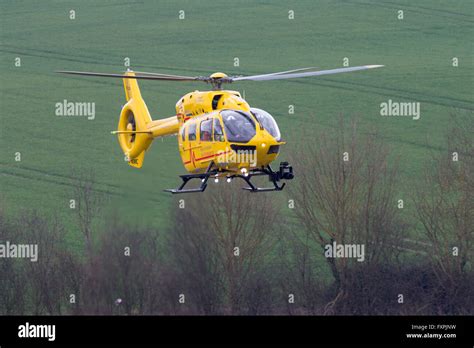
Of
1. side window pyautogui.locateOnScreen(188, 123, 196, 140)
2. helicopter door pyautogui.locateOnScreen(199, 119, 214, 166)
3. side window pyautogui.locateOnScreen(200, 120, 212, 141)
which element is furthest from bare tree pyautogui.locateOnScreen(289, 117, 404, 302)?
side window pyautogui.locateOnScreen(200, 120, 212, 141)

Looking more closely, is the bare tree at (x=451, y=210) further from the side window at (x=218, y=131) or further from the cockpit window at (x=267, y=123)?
the side window at (x=218, y=131)

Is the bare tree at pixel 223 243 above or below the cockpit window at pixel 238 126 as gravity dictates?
below

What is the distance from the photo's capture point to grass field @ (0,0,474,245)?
60625mm

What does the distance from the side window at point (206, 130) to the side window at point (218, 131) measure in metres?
0.22

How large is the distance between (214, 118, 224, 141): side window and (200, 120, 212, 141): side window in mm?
216

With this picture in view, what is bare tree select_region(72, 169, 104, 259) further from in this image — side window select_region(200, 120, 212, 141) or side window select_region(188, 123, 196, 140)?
side window select_region(200, 120, 212, 141)

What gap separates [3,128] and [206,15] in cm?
1698

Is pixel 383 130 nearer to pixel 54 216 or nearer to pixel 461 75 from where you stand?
pixel 461 75

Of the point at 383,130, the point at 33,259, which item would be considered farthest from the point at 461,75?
the point at 33,259

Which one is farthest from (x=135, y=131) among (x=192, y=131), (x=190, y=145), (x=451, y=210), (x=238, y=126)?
(x=451, y=210)

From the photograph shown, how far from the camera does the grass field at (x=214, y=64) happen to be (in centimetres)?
6062

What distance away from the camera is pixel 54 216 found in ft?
179

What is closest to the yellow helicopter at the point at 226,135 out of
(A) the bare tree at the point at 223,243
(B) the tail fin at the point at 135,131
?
(B) the tail fin at the point at 135,131

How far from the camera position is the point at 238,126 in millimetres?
31281
